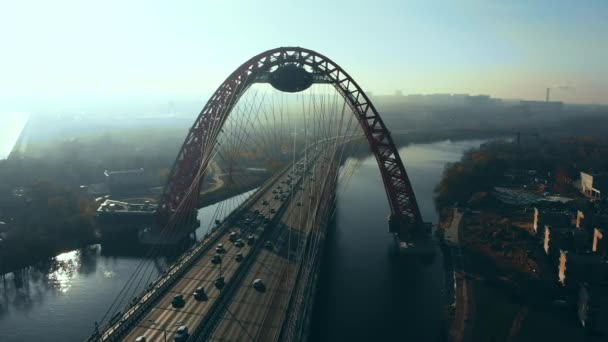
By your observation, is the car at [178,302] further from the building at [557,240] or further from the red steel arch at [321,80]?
the building at [557,240]

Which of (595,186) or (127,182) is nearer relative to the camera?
(595,186)

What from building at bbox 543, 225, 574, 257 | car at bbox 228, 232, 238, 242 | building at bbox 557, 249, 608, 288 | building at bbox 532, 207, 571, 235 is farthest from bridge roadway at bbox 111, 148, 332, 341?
building at bbox 532, 207, 571, 235

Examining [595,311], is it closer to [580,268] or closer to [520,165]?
[580,268]

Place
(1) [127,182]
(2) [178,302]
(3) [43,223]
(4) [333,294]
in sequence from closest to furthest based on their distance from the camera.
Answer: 1. (2) [178,302]
2. (4) [333,294]
3. (3) [43,223]
4. (1) [127,182]

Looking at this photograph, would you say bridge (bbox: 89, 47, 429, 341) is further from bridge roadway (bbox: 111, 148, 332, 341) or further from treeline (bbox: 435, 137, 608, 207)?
treeline (bbox: 435, 137, 608, 207)

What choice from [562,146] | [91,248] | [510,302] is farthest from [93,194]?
[562,146]

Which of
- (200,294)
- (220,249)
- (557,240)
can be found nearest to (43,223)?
(220,249)
